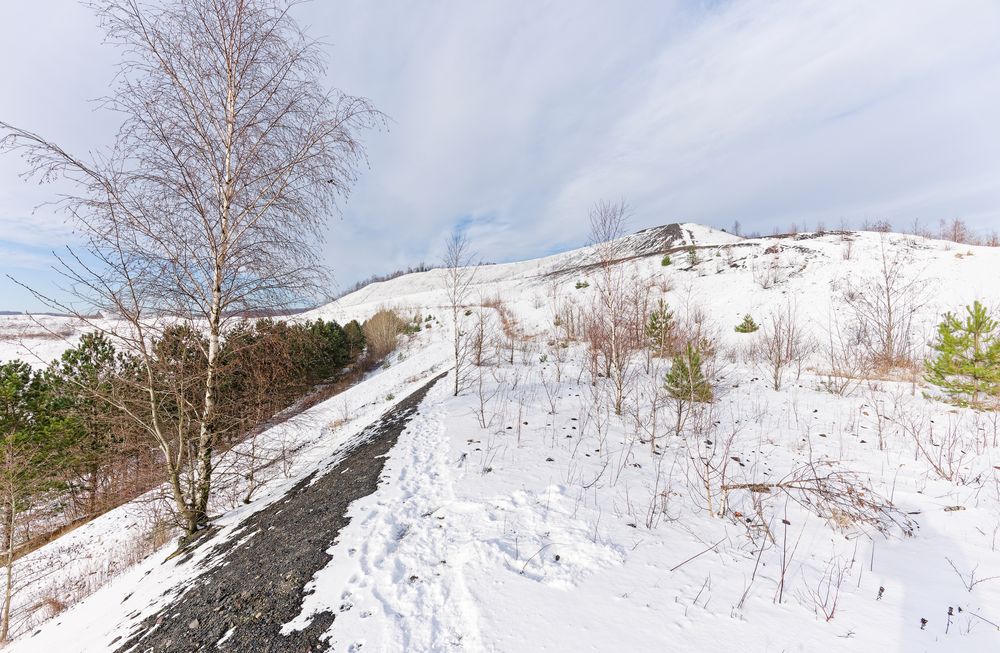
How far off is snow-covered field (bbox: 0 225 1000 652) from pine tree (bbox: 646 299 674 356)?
355 centimetres

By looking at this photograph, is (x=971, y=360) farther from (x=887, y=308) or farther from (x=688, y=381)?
(x=887, y=308)

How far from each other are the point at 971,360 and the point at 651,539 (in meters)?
8.91

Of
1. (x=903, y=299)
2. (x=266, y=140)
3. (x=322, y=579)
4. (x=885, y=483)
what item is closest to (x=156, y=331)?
(x=266, y=140)

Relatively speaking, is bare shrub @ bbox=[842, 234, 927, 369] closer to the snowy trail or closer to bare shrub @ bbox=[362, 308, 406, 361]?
the snowy trail

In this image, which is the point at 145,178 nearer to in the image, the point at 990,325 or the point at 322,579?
the point at 322,579

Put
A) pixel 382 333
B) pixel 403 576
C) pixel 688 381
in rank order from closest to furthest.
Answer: pixel 403 576, pixel 688 381, pixel 382 333

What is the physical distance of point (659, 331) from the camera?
11242 mm

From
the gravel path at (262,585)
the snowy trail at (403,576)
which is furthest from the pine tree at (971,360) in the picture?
the gravel path at (262,585)

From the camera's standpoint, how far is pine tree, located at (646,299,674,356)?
11.0 meters

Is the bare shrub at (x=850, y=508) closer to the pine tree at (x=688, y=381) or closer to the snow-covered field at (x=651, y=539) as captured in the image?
the snow-covered field at (x=651, y=539)

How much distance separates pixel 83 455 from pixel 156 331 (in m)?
9.77

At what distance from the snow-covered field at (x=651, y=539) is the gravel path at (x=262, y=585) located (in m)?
0.16

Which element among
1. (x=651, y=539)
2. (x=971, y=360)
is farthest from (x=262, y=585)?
(x=971, y=360)

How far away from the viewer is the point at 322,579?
8.43 ft
